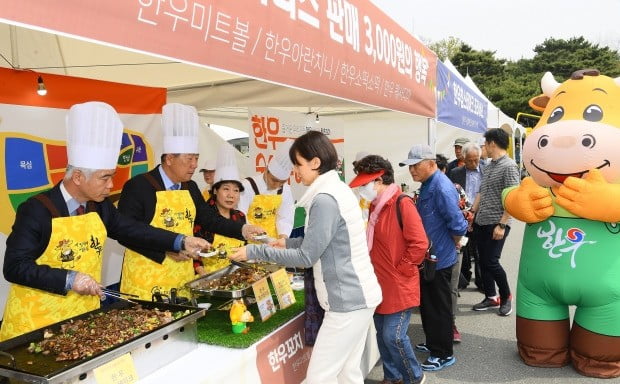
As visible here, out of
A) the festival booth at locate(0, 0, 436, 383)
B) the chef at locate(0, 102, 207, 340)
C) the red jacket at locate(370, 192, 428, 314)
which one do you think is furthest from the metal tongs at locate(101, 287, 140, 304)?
the red jacket at locate(370, 192, 428, 314)

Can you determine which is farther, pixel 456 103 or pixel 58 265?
pixel 456 103

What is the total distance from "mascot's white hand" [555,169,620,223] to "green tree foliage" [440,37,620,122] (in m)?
33.6

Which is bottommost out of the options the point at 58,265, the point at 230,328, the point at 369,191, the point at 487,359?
the point at 487,359

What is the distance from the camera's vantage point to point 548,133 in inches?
124

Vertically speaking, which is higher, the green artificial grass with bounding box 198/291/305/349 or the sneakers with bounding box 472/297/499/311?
the green artificial grass with bounding box 198/291/305/349

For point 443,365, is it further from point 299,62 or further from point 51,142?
point 51,142

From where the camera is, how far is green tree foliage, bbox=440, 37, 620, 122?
3584 centimetres

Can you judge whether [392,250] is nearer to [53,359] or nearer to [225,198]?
[225,198]

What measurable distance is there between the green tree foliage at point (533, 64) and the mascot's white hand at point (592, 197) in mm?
33558

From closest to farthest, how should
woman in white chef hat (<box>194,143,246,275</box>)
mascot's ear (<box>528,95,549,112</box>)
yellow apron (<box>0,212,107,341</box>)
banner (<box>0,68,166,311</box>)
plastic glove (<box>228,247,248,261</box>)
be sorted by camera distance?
yellow apron (<box>0,212,107,341</box>)
plastic glove (<box>228,247,248,261</box>)
banner (<box>0,68,166,311</box>)
woman in white chef hat (<box>194,143,246,275</box>)
mascot's ear (<box>528,95,549,112</box>)

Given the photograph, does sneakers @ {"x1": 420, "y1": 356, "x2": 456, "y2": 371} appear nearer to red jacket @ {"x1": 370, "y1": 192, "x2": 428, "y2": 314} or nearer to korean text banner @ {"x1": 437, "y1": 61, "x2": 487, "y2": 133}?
red jacket @ {"x1": 370, "y1": 192, "x2": 428, "y2": 314}

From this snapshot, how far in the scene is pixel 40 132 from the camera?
3.05 meters

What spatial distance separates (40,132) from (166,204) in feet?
4.09

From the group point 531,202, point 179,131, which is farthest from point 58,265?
point 531,202
